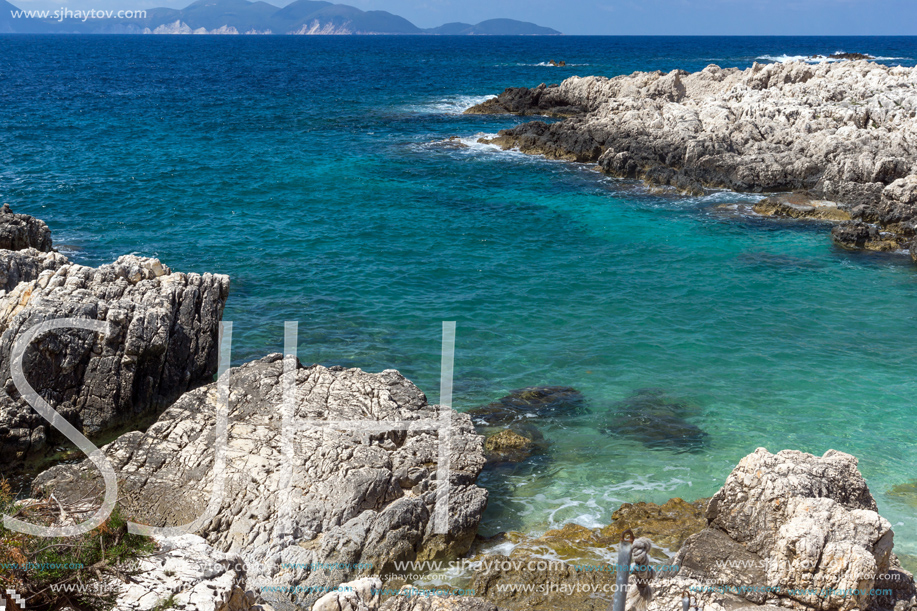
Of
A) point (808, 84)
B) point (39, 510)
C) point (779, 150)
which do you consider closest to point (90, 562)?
point (39, 510)

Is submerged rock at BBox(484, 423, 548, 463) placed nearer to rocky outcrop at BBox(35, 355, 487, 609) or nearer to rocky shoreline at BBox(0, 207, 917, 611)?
rocky shoreline at BBox(0, 207, 917, 611)

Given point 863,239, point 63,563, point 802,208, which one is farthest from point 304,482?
point 802,208

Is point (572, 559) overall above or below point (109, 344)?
below

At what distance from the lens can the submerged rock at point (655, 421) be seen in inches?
614

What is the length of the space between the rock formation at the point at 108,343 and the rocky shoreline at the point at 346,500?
1.7 inches

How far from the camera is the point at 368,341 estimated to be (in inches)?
813

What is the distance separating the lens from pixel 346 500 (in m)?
11.1

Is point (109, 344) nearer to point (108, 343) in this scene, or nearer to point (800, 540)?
point (108, 343)

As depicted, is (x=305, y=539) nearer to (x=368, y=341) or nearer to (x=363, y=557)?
(x=363, y=557)

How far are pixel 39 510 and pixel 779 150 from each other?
3824 centimetres

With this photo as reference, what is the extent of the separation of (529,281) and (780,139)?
21.2 m

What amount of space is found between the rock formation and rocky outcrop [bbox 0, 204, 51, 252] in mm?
5388

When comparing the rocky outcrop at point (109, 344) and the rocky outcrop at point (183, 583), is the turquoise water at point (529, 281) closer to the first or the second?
the rocky outcrop at point (109, 344)

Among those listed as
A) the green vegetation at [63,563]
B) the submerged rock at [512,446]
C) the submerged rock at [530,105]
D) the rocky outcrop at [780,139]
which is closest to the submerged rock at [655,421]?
the submerged rock at [512,446]
